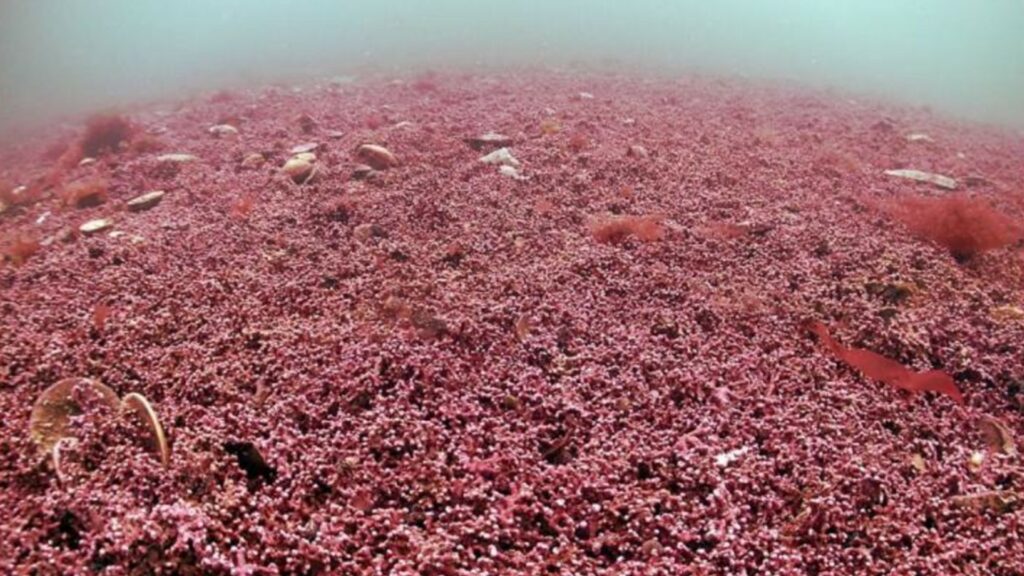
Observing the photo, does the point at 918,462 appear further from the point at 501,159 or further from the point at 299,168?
the point at 299,168

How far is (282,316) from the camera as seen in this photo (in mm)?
6605

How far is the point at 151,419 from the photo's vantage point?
4.91 m

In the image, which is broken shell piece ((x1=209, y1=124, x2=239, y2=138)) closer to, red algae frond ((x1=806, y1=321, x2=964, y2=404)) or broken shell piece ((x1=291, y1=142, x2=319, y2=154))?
broken shell piece ((x1=291, y1=142, x2=319, y2=154))

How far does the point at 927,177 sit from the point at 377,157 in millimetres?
12537

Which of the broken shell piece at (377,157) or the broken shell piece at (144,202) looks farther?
the broken shell piece at (377,157)

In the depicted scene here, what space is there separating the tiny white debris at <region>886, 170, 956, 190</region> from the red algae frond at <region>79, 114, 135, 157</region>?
1991 cm

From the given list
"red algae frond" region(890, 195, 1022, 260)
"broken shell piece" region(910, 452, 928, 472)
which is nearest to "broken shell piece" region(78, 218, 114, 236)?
"broken shell piece" region(910, 452, 928, 472)

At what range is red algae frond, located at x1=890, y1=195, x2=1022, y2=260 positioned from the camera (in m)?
8.70

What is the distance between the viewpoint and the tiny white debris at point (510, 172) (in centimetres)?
1118

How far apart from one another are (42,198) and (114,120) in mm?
6177

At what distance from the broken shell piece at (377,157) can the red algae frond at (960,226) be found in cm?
959

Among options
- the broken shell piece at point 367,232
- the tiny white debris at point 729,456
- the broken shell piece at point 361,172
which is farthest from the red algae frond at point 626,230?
the broken shell piece at point 361,172

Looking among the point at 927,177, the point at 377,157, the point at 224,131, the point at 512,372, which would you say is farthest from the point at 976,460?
the point at 224,131

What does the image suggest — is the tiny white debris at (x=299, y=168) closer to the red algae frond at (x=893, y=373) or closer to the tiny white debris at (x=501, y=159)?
the tiny white debris at (x=501, y=159)
